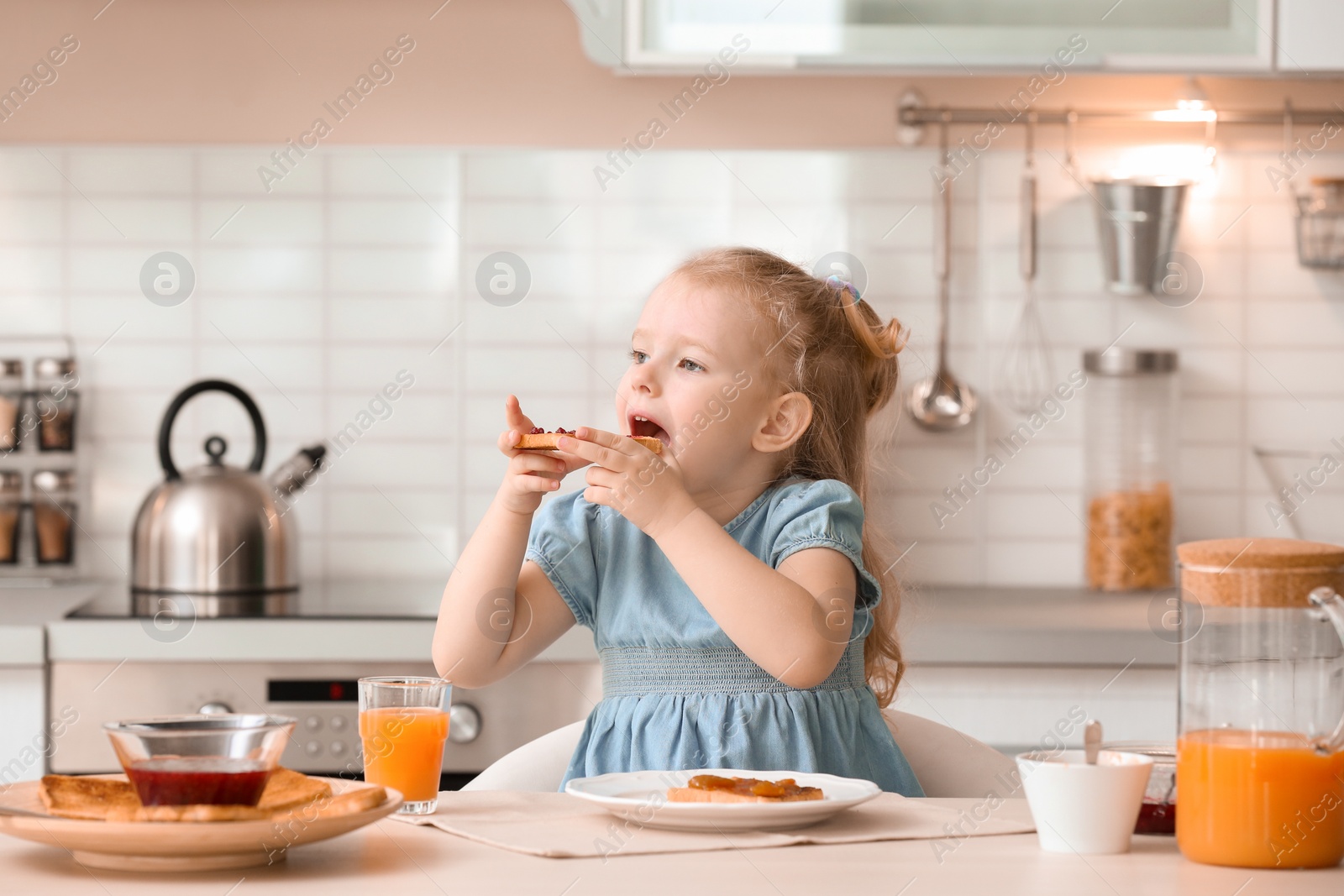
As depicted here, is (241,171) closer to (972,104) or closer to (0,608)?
(0,608)

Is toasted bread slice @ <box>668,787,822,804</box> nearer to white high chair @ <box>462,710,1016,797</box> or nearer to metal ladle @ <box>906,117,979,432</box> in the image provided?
white high chair @ <box>462,710,1016,797</box>

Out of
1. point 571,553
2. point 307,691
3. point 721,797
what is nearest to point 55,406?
point 307,691

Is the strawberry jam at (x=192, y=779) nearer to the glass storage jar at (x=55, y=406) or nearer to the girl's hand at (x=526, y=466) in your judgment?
the girl's hand at (x=526, y=466)

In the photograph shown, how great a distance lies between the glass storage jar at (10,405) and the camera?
7.49 feet

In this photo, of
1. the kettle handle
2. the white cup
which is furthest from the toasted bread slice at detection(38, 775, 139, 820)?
the kettle handle

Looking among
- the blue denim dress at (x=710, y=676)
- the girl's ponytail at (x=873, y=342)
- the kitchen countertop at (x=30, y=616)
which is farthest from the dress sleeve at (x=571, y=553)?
the kitchen countertop at (x=30, y=616)

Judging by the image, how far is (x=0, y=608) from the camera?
6.47ft

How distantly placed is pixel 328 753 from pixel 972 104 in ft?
4.71

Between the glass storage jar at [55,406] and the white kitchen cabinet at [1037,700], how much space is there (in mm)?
1373

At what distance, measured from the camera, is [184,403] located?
2090mm

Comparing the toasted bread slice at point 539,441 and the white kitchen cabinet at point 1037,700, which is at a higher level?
the toasted bread slice at point 539,441

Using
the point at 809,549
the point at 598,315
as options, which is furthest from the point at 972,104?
the point at 809,549

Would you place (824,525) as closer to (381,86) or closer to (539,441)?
(539,441)

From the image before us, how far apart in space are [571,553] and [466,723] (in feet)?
2.19
